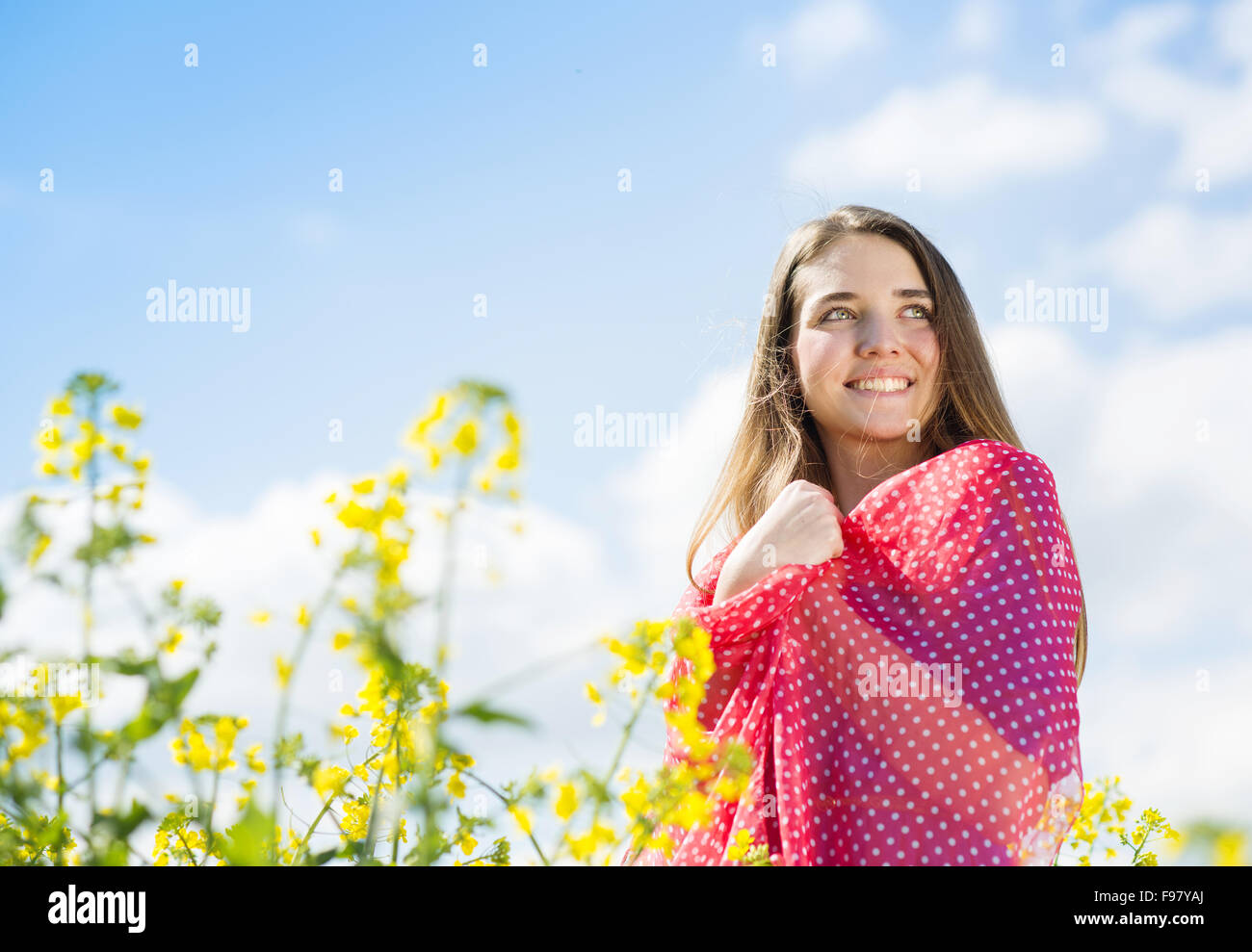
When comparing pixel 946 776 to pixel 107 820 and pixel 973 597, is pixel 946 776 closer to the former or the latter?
pixel 973 597

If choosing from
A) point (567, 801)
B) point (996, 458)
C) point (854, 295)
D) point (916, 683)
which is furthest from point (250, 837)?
point (854, 295)

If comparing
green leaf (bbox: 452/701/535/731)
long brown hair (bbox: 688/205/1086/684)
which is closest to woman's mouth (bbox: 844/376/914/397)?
long brown hair (bbox: 688/205/1086/684)

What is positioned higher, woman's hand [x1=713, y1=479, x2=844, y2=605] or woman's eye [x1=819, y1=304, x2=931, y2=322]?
woman's eye [x1=819, y1=304, x2=931, y2=322]

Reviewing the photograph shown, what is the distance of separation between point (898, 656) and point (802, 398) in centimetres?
93

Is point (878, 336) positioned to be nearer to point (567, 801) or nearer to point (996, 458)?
point (996, 458)

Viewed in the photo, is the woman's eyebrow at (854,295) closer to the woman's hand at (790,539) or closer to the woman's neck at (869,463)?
the woman's neck at (869,463)

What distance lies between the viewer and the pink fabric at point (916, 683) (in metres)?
1.66

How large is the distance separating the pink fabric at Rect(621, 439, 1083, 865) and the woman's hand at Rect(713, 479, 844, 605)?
0.16ft

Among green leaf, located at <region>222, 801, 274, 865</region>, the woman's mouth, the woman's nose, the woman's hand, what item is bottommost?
green leaf, located at <region>222, 801, 274, 865</region>

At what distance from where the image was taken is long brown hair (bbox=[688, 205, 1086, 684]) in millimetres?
2480

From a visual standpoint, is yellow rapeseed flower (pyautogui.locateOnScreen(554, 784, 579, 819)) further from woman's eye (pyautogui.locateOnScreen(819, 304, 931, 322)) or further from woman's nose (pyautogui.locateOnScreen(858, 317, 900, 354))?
woman's eye (pyautogui.locateOnScreen(819, 304, 931, 322))

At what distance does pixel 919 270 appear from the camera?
2500mm

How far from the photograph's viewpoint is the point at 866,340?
234cm
